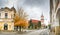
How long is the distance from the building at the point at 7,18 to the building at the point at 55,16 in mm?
818

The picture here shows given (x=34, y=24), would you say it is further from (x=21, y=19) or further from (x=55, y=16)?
(x=55, y=16)

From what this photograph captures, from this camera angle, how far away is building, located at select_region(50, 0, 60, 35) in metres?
2.71

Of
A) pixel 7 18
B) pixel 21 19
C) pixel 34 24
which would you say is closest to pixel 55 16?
pixel 34 24

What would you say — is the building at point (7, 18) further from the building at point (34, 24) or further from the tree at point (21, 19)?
the building at point (34, 24)

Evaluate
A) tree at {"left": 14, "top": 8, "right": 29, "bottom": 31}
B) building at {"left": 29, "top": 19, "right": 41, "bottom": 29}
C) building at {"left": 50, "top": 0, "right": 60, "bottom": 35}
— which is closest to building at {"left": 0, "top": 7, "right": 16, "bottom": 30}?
tree at {"left": 14, "top": 8, "right": 29, "bottom": 31}

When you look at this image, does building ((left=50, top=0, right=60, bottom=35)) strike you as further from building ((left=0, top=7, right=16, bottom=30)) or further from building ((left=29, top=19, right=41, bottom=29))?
building ((left=0, top=7, right=16, bottom=30))

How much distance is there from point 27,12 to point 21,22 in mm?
252

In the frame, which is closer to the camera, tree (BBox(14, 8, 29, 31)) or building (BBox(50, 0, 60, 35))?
building (BBox(50, 0, 60, 35))

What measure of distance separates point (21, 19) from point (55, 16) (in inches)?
28.4

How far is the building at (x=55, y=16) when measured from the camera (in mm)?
2713

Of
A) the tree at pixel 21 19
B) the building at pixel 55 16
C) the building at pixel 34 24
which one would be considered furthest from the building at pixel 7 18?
the building at pixel 55 16

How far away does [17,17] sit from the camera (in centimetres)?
288

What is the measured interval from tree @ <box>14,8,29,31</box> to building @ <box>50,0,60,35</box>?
55 centimetres

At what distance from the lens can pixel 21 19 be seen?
2.89 metres
